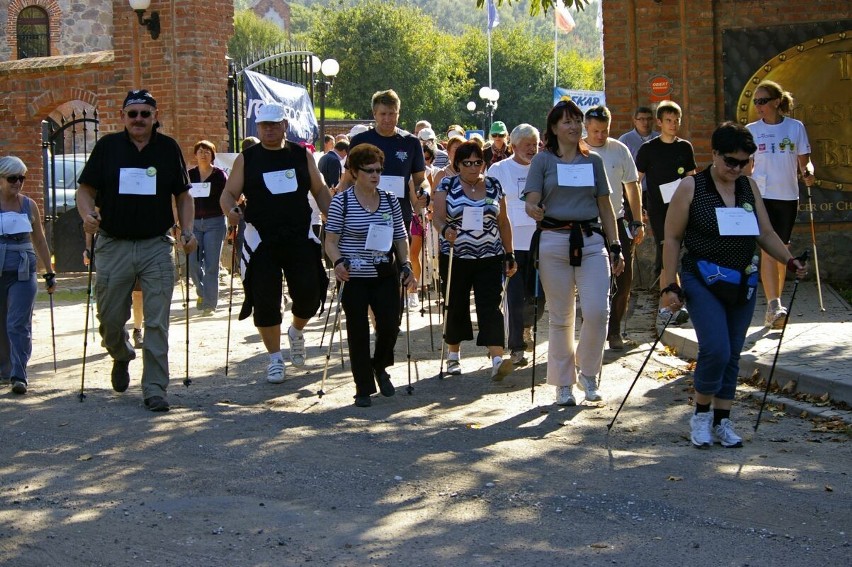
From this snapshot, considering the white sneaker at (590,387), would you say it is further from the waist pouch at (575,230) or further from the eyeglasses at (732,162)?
the eyeglasses at (732,162)

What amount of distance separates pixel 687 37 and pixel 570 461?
8.90 metres

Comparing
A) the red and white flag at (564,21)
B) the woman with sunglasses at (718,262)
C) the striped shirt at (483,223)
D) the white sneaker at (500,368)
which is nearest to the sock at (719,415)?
the woman with sunglasses at (718,262)

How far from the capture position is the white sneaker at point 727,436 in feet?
25.0

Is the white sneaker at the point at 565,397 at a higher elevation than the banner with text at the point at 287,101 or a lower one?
lower

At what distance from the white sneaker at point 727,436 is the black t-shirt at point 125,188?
402 centimetres

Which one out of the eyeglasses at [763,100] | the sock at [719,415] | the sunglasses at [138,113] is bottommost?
the sock at [719,415]

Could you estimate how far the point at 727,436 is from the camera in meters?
7.62

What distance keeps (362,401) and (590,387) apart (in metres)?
1.59

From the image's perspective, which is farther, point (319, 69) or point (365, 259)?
point (319, 69)

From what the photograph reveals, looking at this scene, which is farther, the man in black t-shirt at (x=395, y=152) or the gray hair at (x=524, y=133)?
the man in black t-shirt at (x=395, y=152)

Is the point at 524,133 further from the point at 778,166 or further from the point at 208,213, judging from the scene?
the point at 208,213

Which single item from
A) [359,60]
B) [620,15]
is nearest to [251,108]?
[620,15]

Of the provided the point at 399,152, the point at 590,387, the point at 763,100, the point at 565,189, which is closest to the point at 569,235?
the point at 565,189

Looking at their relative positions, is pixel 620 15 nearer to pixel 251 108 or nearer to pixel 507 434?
pixel 251 108
